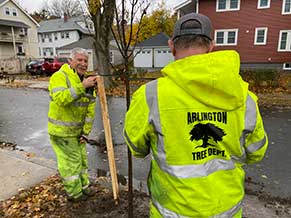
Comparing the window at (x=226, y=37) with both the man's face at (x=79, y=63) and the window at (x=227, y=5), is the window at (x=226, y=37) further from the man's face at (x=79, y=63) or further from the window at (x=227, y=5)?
the man's face at (x=79, y=63)

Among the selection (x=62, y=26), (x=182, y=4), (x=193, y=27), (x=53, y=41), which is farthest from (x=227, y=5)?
(x=53, y=41)

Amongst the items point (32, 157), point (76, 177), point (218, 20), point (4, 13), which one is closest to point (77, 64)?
point (76, 177)

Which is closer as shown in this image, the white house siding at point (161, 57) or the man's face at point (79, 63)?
the man's face at point (79, 63)

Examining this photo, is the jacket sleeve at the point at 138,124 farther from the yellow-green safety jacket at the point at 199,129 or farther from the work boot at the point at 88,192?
the work boot at the point at 88,192

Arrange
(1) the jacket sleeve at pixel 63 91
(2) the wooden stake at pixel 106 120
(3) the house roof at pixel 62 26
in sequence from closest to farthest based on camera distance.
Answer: (2) the wooden stake at pixel 106 120, (1) the jacket sleeve at pixel 63 91, (3) the house roof at pixel 62 26

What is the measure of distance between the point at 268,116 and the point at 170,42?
8304 millimetres

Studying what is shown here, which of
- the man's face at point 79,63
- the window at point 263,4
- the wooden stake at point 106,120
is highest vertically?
the window at point 263,4

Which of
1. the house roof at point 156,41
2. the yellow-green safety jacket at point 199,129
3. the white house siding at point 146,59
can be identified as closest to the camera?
the yellow-green safety jacket at point 199,129

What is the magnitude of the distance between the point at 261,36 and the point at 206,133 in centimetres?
2384

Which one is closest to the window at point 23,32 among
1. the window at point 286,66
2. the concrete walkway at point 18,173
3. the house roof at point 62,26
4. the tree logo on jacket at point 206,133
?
the house roof at point 62,26

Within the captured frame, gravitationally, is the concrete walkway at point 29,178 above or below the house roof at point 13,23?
below

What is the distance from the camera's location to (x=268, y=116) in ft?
28.8

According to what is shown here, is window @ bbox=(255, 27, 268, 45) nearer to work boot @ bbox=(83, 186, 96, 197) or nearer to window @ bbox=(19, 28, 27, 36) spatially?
work boot @ bbox=(83, 186, 96, 197)

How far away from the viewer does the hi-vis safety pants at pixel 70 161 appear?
3270 mm
